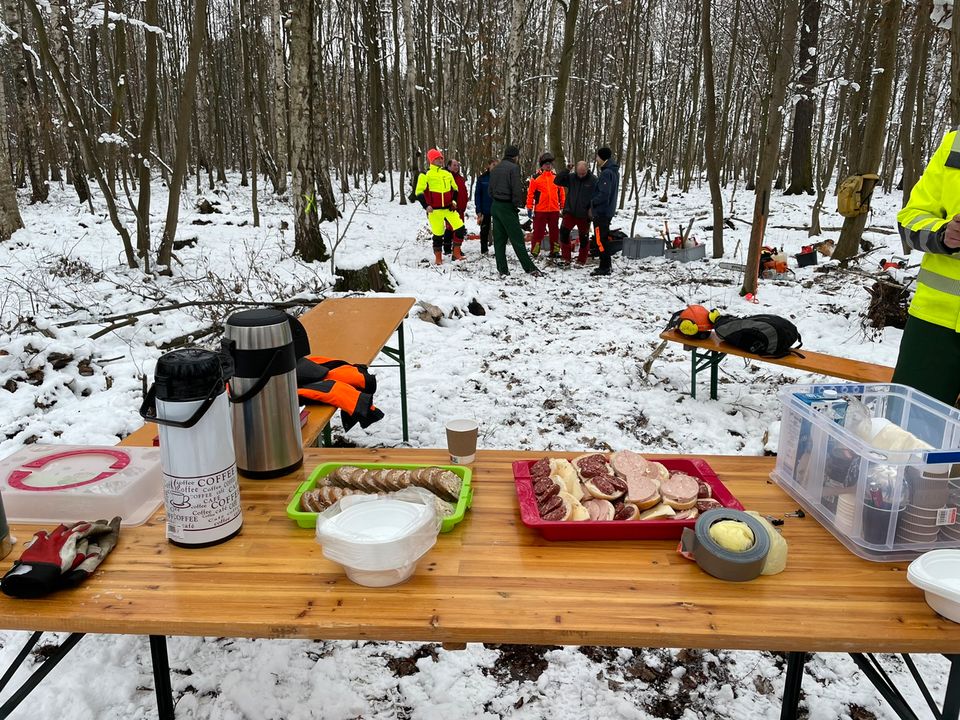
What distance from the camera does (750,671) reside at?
2.36 m

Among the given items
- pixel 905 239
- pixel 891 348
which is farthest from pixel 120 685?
pixel 891 348

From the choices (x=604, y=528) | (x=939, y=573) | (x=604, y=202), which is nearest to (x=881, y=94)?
(x=604, y=202)

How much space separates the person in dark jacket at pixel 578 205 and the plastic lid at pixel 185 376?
9.43 metres

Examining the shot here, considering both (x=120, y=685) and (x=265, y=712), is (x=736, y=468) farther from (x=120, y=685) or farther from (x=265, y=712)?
(x=120, y=685)

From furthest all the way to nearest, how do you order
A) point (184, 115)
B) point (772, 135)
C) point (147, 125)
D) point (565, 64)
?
point (565, 64), point (772, 135), point (147, 125), point (184, 115)

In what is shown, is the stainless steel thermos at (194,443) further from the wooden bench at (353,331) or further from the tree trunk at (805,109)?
the tree trunk at (805,109)

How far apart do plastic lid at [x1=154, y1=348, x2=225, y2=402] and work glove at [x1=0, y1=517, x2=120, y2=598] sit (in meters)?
0.39

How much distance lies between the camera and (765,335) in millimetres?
4477

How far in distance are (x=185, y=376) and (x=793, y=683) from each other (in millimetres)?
1809

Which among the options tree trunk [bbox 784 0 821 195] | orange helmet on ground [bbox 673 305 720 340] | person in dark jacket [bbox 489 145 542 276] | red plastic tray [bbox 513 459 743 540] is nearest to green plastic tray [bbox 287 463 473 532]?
red plastic tray [bbox 513 459 743 540]

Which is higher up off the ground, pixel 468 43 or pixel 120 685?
pixel 468 43

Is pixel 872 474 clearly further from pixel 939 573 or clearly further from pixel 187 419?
pixel 187 419

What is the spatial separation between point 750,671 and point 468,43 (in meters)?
15.3

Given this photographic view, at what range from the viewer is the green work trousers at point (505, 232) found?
9.58 metres
